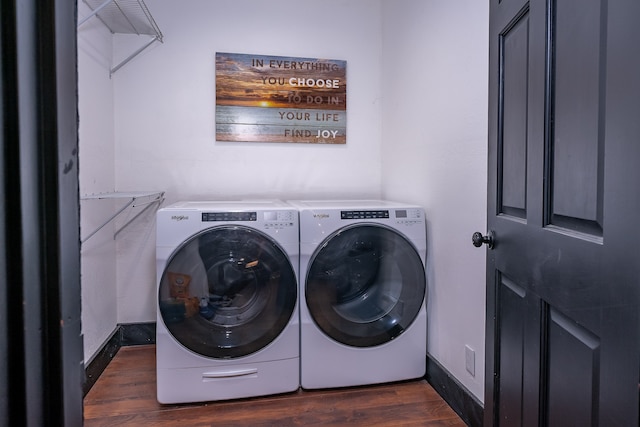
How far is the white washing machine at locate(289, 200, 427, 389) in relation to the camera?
1.87m

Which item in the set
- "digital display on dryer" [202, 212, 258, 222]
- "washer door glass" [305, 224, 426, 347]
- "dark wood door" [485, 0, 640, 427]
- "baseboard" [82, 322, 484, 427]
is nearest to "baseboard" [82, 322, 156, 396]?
"baseboard" [82, 322, 484, 427]

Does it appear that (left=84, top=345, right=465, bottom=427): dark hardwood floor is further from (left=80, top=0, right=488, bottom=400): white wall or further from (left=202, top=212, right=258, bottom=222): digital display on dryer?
(left=202, top=212, right=258, bottom=222): digital display on dryer

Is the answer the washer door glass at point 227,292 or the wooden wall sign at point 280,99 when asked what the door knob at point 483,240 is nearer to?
the washer door glass at point 227,292

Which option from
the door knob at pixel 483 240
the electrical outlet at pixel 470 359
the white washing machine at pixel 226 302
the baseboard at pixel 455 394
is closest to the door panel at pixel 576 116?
the door knob at pixel 483 240

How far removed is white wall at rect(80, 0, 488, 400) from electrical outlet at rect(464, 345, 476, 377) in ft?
0.43

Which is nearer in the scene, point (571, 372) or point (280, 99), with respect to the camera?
point (571, 372)

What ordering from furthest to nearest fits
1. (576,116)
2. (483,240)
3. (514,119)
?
(483,240) → (514,119) → (576,116)

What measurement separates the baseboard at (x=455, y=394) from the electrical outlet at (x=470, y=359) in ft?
0.31

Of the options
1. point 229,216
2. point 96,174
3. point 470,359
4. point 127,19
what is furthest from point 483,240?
point 127,19

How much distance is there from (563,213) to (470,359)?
1052mm

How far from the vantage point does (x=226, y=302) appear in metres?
1.82

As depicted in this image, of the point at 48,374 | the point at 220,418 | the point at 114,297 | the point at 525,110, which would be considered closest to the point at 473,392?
the point at 220,418

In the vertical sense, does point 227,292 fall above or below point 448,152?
below

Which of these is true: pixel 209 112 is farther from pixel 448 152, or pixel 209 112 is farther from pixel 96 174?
pixel 448 152
